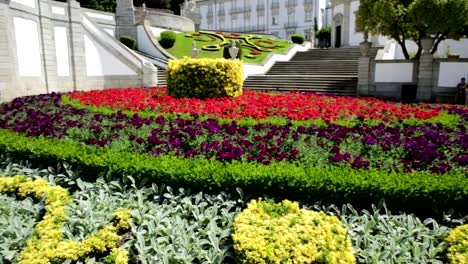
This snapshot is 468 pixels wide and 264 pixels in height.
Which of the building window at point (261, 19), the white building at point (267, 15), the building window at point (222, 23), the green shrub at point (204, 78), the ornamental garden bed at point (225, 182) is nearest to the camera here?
the ornamental garden bed at point (225, 182)

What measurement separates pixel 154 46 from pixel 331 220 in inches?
922

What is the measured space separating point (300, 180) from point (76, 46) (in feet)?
56.4

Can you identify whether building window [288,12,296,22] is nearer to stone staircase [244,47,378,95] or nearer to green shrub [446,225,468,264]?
stone staircase [244,47,378,95]

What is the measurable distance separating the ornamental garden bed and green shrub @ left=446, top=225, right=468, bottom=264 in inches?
0.7

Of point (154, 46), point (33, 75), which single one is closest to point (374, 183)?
point (33, 75)

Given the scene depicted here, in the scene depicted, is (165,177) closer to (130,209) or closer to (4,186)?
(130,209)

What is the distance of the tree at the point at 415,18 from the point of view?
555 inches

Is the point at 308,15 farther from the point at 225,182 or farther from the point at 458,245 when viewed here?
the point at 458,245

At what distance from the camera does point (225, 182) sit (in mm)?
4285

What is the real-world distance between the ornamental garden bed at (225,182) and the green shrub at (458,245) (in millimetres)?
19

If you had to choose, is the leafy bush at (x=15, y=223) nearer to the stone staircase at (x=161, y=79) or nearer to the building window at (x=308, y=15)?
the stone staircase at (x=161, y=79)

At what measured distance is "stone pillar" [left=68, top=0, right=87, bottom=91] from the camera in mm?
18031

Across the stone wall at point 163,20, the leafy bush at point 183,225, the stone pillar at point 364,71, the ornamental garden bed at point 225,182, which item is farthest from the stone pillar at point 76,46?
the leafy bush at point 183,225

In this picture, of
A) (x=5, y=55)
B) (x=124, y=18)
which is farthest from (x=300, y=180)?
(x=124, y=18)
